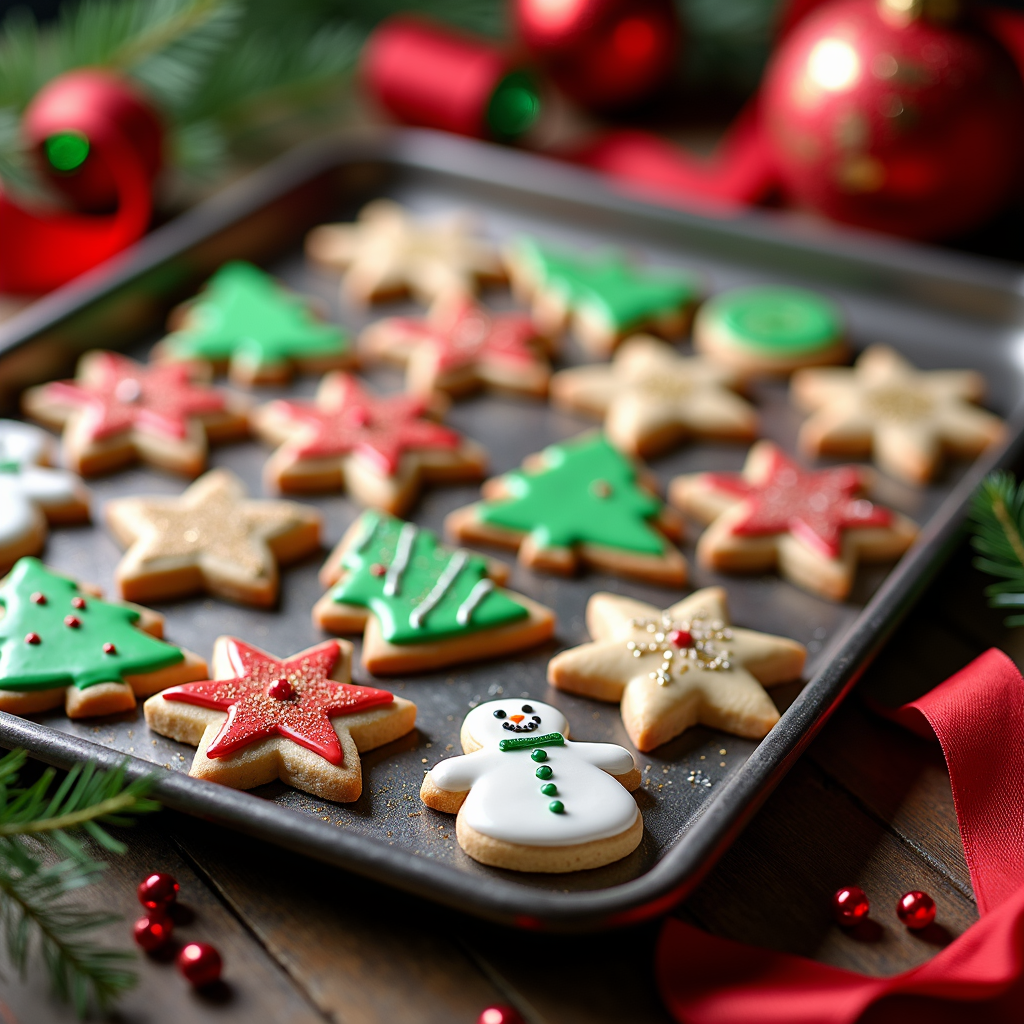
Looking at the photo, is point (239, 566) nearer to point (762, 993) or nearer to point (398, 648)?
point (398, 648)

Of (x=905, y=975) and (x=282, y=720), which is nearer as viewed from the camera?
(x=905, y=975)

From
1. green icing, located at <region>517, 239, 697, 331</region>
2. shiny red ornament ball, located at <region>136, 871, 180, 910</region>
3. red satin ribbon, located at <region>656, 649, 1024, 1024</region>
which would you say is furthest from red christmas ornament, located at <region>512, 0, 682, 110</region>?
shiny red ornament ball, located at <region>136, 871, 180, 910</region>

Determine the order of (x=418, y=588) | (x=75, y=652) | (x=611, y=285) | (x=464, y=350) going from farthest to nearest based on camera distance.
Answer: (x=611, y=285) → (x=464, y=350) → (x=418, y=588) → (x=75, y=652)

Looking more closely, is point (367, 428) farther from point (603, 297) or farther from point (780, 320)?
point (780, 320)

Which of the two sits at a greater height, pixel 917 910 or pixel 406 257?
pixel 406 257

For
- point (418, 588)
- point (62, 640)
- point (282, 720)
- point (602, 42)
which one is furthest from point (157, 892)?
point (602, 42)

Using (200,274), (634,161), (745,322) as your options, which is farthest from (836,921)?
(634,161)
